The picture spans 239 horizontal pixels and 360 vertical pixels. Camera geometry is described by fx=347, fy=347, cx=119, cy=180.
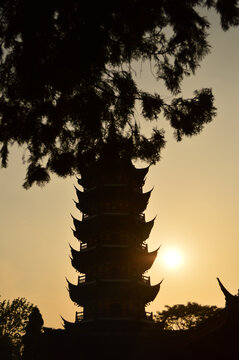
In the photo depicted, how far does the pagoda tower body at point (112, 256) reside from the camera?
67.8 ft

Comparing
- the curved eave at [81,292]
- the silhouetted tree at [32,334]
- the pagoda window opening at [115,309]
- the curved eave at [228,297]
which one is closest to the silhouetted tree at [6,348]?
the silhouetted tree at [32,334]

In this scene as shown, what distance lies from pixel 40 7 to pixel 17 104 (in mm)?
1336

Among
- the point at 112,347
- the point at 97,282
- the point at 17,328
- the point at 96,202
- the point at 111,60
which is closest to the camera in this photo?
the point at 111,60

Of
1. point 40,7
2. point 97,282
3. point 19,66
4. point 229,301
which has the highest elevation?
point 97,282

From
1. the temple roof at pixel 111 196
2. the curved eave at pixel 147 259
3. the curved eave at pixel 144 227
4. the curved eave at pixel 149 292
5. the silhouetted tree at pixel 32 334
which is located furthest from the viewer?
the temple roof at pixel 111 196

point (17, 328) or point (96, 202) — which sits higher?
point (96, 202)

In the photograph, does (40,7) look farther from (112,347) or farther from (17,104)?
(112,347)

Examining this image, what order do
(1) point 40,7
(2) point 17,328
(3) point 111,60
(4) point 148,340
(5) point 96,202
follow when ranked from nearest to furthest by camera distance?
(1) point 40,7, (3) point 111,60, (4) point 148,340, (5) point 96,202, (2) point 17,328

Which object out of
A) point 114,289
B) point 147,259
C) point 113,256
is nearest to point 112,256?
point 113,256

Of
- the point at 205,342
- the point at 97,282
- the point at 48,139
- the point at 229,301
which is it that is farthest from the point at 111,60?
the point at 97,282

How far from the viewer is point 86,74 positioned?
4.25 metres

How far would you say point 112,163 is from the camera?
5172 mm

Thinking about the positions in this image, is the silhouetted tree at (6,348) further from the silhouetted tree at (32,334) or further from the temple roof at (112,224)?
the temple roof at (112,224)

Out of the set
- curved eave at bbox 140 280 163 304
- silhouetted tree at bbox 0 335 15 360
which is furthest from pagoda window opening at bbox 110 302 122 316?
silhouetted tree at bbox 0 335 15 360
